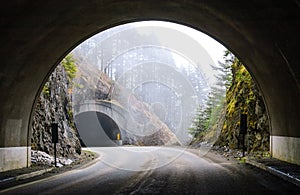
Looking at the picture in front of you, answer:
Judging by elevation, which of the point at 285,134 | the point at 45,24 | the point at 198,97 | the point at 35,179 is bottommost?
the point at 35,179

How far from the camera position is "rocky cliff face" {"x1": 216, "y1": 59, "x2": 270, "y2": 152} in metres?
21.8

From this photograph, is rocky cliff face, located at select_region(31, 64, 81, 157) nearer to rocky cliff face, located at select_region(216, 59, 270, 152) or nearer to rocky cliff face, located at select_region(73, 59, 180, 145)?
rocky cliff face, located at select_region(216, 59, 270, 152)

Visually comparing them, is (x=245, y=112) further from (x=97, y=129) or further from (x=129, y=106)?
(x=97, y=129)

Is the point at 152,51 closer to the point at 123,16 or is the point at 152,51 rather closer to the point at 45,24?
the point at 123,16

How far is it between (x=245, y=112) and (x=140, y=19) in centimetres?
1108

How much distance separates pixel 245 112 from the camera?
978 inches

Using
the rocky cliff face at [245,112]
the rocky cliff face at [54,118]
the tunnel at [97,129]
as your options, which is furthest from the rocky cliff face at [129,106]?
the rocky cliff face at [54,118]

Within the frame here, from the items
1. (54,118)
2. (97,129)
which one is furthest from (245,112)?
(97,129)

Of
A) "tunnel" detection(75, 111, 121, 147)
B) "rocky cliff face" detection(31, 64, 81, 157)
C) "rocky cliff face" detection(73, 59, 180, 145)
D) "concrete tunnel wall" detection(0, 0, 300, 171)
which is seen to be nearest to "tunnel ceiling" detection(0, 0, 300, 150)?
"concrete tunnel wall" detection(0, 0, 300, 171)

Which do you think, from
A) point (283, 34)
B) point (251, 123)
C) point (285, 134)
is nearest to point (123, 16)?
point (283, 34)

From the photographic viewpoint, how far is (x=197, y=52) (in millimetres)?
18812

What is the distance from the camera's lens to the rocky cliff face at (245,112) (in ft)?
71.5

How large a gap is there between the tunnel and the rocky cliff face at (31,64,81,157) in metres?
24.2

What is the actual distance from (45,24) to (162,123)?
3294 centimetres
